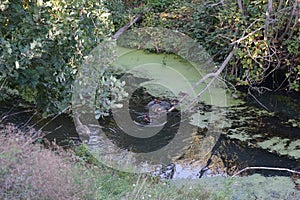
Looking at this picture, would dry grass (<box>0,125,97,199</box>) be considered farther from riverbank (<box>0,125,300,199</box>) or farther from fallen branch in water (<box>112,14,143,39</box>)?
fallen branch in water (<box>112,14,143,39</box>)

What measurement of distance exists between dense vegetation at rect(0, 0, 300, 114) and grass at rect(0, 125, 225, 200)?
53 cm

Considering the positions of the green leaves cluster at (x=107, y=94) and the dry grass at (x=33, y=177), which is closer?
the dry grass at (x=33, y=177)

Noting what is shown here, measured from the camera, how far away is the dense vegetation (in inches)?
123

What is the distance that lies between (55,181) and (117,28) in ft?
21.5

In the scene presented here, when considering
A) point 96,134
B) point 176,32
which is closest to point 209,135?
point 96,134

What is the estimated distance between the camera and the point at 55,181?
2502 millimetres

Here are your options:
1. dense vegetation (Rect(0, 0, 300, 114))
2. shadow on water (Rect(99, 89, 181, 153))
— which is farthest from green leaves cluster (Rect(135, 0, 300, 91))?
shadow on water (Rect(99, 89, 181, 153))

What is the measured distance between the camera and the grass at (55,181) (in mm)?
2387

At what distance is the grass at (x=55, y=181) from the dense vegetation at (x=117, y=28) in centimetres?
53

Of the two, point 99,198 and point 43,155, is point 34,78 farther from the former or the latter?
point 99,198

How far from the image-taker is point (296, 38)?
245 inches

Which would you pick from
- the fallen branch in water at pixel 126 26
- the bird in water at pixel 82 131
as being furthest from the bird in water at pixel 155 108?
the fallen branch in water at pixel 126 26

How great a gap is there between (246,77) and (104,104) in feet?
12.0

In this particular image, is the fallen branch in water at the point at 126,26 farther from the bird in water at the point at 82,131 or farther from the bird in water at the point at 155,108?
the bird in water at the point at 82,131
